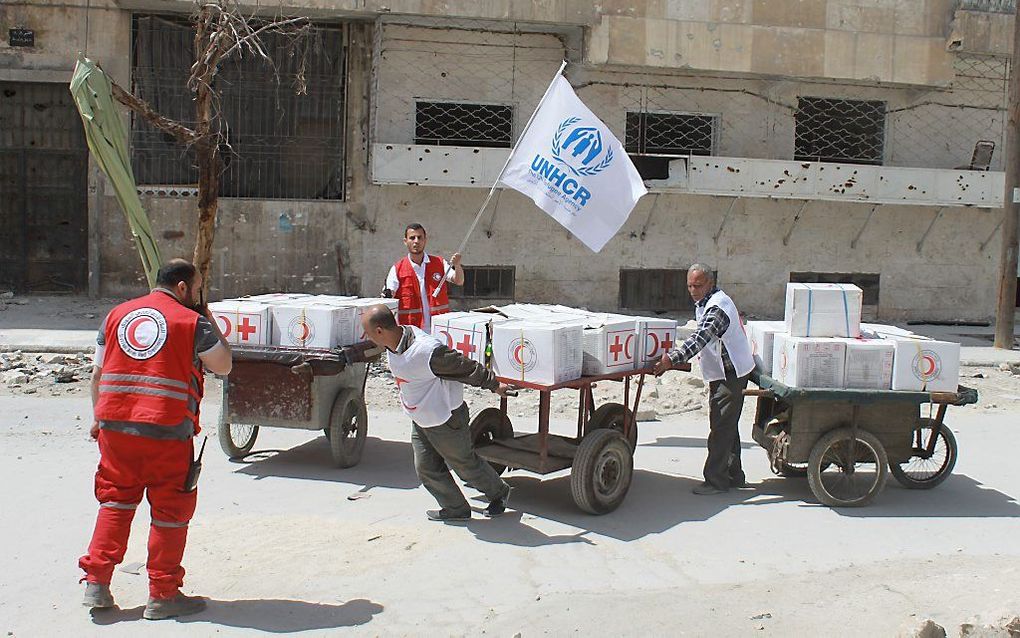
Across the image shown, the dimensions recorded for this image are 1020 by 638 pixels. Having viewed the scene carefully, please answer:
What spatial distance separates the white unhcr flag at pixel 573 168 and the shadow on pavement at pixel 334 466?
2.29 m

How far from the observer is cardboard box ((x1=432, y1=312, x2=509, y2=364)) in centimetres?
676

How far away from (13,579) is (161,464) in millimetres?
1240

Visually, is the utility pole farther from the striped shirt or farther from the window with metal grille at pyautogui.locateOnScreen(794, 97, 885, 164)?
the striped shirt

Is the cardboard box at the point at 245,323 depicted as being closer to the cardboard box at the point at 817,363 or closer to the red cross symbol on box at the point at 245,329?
the red cross symbol on box at the point at 245,329

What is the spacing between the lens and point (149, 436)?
469 cm

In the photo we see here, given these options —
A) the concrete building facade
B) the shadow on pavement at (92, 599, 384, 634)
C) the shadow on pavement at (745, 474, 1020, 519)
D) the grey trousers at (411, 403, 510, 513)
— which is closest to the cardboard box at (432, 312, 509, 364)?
the grey trousers at (411, 403, 510, 513)

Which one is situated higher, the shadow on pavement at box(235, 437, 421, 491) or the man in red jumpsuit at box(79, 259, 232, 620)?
the man in red jumpsuit at box(79, 259, 232, 620)

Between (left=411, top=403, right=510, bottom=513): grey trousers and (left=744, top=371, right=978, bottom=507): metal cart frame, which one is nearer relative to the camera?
(left=411, top=403, right=510, bottom=513): grey trousers

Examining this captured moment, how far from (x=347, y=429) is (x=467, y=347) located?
1.64 meters

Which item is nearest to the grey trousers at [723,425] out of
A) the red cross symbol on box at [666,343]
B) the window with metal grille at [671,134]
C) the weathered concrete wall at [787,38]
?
the red cross symbol on box at [666,343]

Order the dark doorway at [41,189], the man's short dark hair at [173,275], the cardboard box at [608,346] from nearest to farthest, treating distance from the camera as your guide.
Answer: the man's short dark hair at [173,275] < the cardboard box at [608,346] < the dark doorway at [41,189]

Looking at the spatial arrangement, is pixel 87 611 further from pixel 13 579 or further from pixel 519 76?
pixel 519 76

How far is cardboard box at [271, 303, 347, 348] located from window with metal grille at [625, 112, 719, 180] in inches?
394

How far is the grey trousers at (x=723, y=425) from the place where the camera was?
727 centimetres
